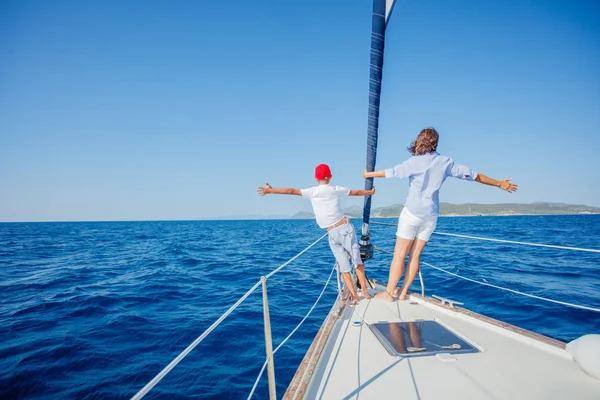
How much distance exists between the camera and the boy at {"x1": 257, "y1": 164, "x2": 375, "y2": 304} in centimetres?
343

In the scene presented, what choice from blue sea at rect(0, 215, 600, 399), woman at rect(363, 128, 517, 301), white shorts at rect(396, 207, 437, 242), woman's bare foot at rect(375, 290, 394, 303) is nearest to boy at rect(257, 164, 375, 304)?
woman's bare foot at rect(375, 290, 394, 303)

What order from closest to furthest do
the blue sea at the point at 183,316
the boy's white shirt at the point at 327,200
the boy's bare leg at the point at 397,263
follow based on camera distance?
the boy's bare leg at the point at 397,263, the boy's white shirt at the point at 327,200, the blue sea at the point at 183,316

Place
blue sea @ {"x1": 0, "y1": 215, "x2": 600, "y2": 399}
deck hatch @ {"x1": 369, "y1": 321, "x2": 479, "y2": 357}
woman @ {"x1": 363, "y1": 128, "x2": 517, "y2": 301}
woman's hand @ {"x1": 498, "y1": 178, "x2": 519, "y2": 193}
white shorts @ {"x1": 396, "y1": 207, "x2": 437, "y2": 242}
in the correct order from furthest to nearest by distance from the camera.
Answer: blue sea @ {"x1": 0, "y1": 215, "x2": 600, "y2": 399} < white shorts @ {"x1": 396, "y1": 207, "x2": 437, "y2": 242} < woman @ {"x1": 363, "y1": 128, "x2": 517, "y2": 301} < woman's hand @ {"x1": 498, "y1": 178, "x2": 519, "y2": 193} < deck hatch @ {"x1": 369, "y1": 321, "x2": 479, "y2": 357}

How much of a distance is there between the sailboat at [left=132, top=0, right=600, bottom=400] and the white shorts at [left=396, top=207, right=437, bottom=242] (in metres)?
0.90

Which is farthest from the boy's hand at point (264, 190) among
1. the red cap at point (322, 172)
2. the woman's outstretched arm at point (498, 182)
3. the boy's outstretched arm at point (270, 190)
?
the woman's outstretched arm at point (498, 182)

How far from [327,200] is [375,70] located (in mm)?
1617

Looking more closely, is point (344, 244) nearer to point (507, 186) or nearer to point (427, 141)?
point (427, 141)

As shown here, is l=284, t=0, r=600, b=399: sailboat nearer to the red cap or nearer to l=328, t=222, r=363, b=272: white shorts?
l=328, t=222, r=363, b=272: white shorts

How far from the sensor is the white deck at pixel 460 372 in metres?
1.85

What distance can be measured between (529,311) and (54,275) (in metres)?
14.4

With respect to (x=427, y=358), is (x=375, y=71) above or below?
above

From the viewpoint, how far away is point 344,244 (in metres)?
3.55

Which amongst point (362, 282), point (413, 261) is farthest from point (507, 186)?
point (362, 282)

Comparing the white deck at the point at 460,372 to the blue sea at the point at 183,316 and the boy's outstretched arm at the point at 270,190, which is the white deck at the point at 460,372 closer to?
the boy's outstretched arm at the point at 270,190
